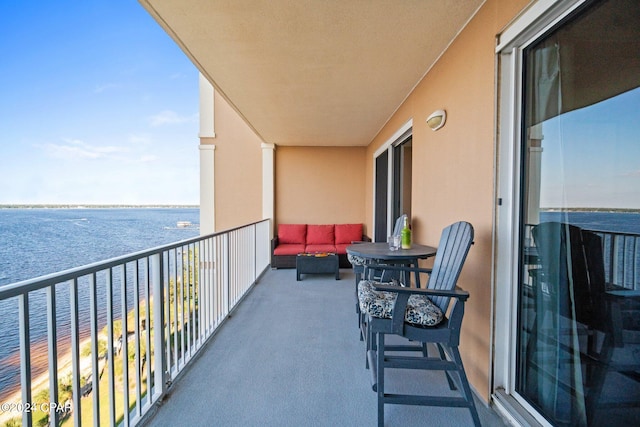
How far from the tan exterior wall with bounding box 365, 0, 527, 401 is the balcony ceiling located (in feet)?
0.60

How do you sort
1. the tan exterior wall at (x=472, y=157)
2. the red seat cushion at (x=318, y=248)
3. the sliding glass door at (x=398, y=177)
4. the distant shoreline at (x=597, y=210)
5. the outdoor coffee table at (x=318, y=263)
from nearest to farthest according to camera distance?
1. the distant shoreline at (x=597, y=210)
2. the tan exterior wall at (x=472, y=157)
3. the sliding glass door at (x=398, y=177)
4. the outdoor coffee table at (x=318, y=263)
5. the red seat cushion at (x=318, y=248)

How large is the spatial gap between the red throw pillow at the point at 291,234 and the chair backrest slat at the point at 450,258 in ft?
13.2

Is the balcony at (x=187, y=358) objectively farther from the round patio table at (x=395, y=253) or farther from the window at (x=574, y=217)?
the round patio table at (x=395, y=253)

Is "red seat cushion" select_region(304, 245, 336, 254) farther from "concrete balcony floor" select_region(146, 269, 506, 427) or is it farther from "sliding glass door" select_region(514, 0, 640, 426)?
"sliding glass door" select_region(514, 0, 640, 426)

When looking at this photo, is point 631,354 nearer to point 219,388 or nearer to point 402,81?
point 219,388

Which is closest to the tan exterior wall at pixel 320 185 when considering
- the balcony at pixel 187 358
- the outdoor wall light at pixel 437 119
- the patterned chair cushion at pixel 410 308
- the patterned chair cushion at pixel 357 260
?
the balcony at pixel 187 358

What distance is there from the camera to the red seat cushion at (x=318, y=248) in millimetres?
5182

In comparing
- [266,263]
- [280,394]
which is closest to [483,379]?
[280,394]

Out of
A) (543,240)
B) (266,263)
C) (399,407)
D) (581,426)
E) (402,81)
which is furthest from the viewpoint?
(266,263)

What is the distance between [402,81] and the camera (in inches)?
115

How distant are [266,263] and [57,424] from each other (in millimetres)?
4410

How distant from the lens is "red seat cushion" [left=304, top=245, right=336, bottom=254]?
518cm

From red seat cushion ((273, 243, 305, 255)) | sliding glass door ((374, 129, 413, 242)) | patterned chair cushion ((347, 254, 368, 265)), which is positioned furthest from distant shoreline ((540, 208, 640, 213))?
red seat cushion ((273, 243, 305, 255))

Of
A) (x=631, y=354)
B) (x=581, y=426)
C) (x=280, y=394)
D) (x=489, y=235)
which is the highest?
(x=489, y=235)
